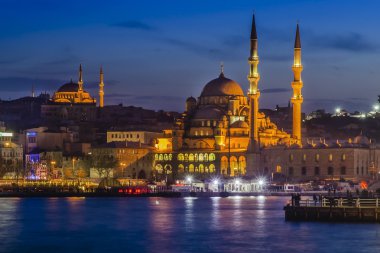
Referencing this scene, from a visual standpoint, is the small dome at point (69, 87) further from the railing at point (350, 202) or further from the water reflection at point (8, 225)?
the railing at point (350, 202)

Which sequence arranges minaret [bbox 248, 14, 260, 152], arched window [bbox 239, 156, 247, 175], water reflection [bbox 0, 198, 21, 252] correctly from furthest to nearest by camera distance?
arched window [bbox 239, 156, 247, 175]
minaret [bbox 248, 14, 260, 152]
water reflection [bbox 0, 198, 21, 252]

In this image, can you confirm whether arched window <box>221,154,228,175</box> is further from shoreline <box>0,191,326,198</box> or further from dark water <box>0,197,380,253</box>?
dark water <box>0,197,380,253</box>

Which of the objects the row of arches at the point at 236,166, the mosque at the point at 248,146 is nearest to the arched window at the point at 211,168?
the mosque at the point at 248,146

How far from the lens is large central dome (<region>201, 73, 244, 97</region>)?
114m

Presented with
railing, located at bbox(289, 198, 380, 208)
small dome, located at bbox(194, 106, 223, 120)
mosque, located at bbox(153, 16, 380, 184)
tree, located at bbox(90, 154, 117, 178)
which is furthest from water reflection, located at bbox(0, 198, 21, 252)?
small dome, located at bbox(194, 106, 223, 120)

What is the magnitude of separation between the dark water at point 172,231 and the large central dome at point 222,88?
46.0 meters

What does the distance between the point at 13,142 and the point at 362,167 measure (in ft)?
125

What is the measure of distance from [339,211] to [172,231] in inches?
301

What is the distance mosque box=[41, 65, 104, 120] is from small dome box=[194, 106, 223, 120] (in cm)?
2399

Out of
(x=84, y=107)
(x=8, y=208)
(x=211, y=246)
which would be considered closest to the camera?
(x=211, y=246)

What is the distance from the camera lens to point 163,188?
321 ft

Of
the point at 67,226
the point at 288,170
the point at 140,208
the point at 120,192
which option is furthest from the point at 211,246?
the point at 288,170

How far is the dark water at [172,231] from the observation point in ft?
140

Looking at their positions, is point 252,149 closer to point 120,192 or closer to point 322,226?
point 120,192
